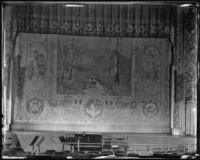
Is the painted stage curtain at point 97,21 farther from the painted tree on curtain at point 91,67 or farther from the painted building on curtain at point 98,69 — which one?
the painted tree on curtain at point 91,67

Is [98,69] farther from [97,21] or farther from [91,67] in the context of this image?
[97,21]

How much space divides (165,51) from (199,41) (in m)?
4.72

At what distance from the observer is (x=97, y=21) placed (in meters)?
11.3

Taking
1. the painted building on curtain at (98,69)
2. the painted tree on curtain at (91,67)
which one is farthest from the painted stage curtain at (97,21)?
the painted tree on curtain at (91,67)

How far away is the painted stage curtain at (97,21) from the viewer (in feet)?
36.8

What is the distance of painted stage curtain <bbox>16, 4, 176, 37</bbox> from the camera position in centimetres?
1121

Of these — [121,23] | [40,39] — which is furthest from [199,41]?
[40,39]

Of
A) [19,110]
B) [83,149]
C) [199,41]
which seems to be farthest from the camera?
[19,110]

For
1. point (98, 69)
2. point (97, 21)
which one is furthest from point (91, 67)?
point (97, 21)

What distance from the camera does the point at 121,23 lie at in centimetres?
1134

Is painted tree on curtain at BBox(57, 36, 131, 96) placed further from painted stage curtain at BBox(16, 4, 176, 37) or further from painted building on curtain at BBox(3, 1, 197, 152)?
painted stage curtain at BBox(16, 4, 176, 37)

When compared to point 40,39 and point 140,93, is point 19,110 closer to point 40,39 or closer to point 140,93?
point 40,39

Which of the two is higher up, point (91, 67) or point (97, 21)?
point (97, 21)

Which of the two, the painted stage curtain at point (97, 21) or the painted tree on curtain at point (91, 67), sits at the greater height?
the painted stage curtain at point (97, 21)
